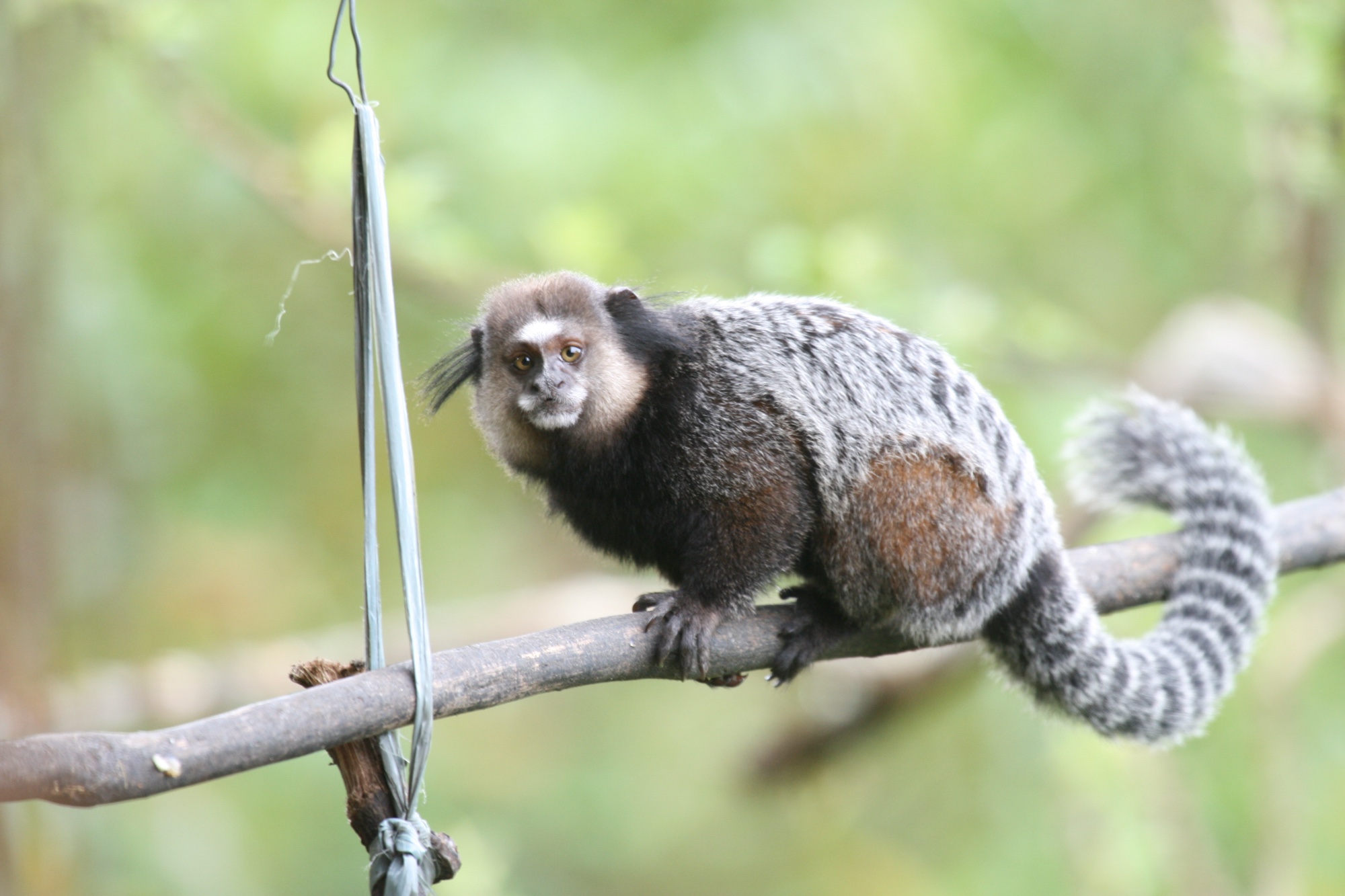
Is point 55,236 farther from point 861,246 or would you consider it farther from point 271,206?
point 861,246

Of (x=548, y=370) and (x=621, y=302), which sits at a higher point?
(x=621, y=302)

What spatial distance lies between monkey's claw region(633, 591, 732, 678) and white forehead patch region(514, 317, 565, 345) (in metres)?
0.60

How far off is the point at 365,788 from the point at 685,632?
72 centimetres

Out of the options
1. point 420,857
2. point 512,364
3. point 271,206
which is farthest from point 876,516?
point 271,206

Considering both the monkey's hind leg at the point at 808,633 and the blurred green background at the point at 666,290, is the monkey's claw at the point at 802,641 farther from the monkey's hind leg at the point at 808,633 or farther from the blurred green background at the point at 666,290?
the blurred green background at the point at 666,290

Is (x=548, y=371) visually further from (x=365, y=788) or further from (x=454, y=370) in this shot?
(x=365, y=788)

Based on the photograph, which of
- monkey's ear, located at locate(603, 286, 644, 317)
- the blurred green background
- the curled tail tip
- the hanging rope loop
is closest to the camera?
the hanging rope loop

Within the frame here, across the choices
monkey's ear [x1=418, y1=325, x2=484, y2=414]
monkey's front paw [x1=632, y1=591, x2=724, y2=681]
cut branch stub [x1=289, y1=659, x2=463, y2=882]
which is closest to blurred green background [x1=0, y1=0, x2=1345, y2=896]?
monkey's ear [x1=418, y1=325, x2=484, y2=414]

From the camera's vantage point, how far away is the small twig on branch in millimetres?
1254

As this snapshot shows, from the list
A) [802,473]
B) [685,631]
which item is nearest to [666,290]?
[802,473]

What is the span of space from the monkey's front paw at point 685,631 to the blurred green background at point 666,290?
1228 millimetres

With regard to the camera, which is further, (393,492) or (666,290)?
(666,290)

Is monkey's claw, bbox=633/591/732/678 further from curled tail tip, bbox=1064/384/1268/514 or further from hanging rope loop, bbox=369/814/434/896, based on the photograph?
curled tail tip, bbox=1064/384/1268/514

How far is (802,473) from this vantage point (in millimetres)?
2404
